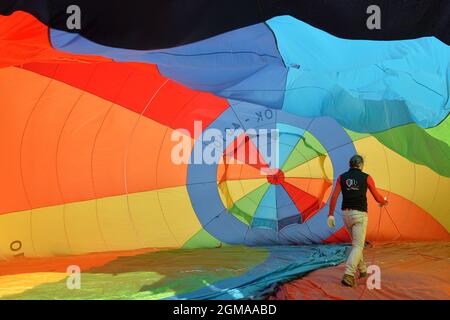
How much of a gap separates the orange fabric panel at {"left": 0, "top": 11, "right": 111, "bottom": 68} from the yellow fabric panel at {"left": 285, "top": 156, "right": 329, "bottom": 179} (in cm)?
334

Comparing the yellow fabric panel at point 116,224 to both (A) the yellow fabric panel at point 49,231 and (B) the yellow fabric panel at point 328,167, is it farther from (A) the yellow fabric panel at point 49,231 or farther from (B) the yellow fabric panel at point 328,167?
(B) the yellow fabric panel at point 328,167

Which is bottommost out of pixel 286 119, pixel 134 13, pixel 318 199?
pixel 318 199

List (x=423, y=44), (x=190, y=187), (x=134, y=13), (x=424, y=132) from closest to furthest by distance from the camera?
(x=134, y=13) < (x=423, y=44) < (x=424, y=132) < (x=190, y=187)

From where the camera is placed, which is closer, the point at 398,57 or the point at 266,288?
the point at 398,57

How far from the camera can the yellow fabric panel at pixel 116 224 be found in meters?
6.26

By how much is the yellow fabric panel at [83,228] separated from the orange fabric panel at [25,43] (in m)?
2.62

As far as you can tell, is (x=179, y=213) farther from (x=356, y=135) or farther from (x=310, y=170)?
(x=356, y=135)

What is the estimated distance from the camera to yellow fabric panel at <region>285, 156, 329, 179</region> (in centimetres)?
668

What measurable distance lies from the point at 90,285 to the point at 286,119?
9.92ft

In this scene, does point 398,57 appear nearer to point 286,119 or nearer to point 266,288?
point 266,288

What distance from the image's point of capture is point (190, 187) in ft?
21.3

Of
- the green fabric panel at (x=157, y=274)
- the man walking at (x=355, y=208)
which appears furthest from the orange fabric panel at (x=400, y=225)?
the man walking at (x=355, y=208)

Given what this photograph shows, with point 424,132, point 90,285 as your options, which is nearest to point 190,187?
point 90,285

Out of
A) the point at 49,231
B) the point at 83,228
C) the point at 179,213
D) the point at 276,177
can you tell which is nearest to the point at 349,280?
the point at 276,177
